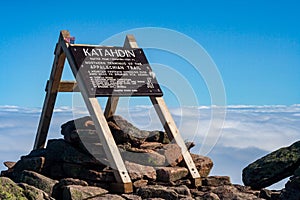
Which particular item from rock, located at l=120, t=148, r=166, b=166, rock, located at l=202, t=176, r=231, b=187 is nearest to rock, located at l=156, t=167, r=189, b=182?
rock, located at l=120, t=148, r=166, b=166

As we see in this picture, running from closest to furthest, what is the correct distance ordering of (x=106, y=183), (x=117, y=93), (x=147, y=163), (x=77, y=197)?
(x=77, y=197) < (x=106, y=183) < (x=147, y=163) < (x=117, y=93)

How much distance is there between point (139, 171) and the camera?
35.7ft

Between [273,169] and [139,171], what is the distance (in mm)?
3058

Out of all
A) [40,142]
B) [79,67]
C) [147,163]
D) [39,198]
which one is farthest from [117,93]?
[39,198]

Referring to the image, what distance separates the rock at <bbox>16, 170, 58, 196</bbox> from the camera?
1015 centimetres

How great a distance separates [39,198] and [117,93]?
206 inches

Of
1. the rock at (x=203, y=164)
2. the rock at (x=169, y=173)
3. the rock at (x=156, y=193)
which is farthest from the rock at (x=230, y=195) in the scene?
the rock at (x=203, y=164)

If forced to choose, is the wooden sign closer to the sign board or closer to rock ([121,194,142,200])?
the sign board

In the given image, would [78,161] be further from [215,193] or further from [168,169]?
[215,193]

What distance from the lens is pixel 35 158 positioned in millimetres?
11844

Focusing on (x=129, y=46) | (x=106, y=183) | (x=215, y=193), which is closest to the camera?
(x=215, y=193)

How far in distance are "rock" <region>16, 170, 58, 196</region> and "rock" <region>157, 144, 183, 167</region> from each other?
2630mm

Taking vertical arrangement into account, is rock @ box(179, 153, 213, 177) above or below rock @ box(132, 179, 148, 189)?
above

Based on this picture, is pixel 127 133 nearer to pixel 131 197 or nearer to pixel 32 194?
pixel 131 197
